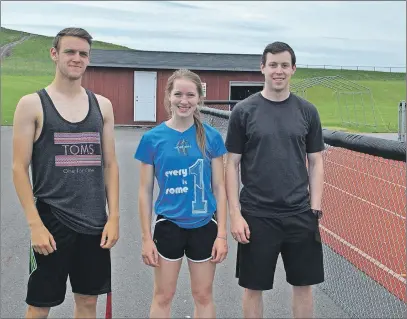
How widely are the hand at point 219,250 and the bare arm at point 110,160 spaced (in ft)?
2.00

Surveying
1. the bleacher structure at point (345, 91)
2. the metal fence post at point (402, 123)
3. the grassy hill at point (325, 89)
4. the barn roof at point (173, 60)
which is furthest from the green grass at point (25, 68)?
the metal fence post at point (402, 123)

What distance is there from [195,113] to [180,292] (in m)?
2.16

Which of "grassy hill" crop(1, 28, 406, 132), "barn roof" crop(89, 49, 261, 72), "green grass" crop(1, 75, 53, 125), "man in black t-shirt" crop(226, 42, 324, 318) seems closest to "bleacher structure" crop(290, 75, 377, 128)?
"grassy hill" crop(1, 28, 406, 132)

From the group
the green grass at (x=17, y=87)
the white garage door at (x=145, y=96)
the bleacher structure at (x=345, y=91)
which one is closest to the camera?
the bleacher structure at (x=345, y=91)

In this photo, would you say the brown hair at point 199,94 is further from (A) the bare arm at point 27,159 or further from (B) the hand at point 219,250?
(A) the bare arm at point 27,159

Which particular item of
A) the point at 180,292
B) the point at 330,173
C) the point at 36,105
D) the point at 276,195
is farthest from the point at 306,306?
the point at 330,173

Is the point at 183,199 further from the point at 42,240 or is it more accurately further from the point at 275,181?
the point at 42,240

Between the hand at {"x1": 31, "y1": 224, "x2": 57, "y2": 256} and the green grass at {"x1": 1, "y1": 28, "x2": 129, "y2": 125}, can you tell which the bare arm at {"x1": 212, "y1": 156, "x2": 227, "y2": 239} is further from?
the green grass at {"x1": 1, "y1": 28, "x2": 129, "y2": 125}

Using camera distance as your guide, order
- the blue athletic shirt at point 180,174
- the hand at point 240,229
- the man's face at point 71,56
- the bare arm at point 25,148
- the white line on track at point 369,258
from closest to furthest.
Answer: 1. the bare arm at point 25,148
2. the man's face at point 71,56
3. the blue athletic shirt at point 180,174
4. the hand at point 240,229
5. the white line on track at point 369,258

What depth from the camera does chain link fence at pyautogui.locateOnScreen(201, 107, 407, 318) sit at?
16.1 ft

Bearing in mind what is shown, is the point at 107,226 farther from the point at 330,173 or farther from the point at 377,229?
the point at 377,229

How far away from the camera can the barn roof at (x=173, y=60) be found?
27109mm

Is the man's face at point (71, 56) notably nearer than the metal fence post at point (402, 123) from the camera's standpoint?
Yes

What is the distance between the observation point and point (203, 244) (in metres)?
3.55
